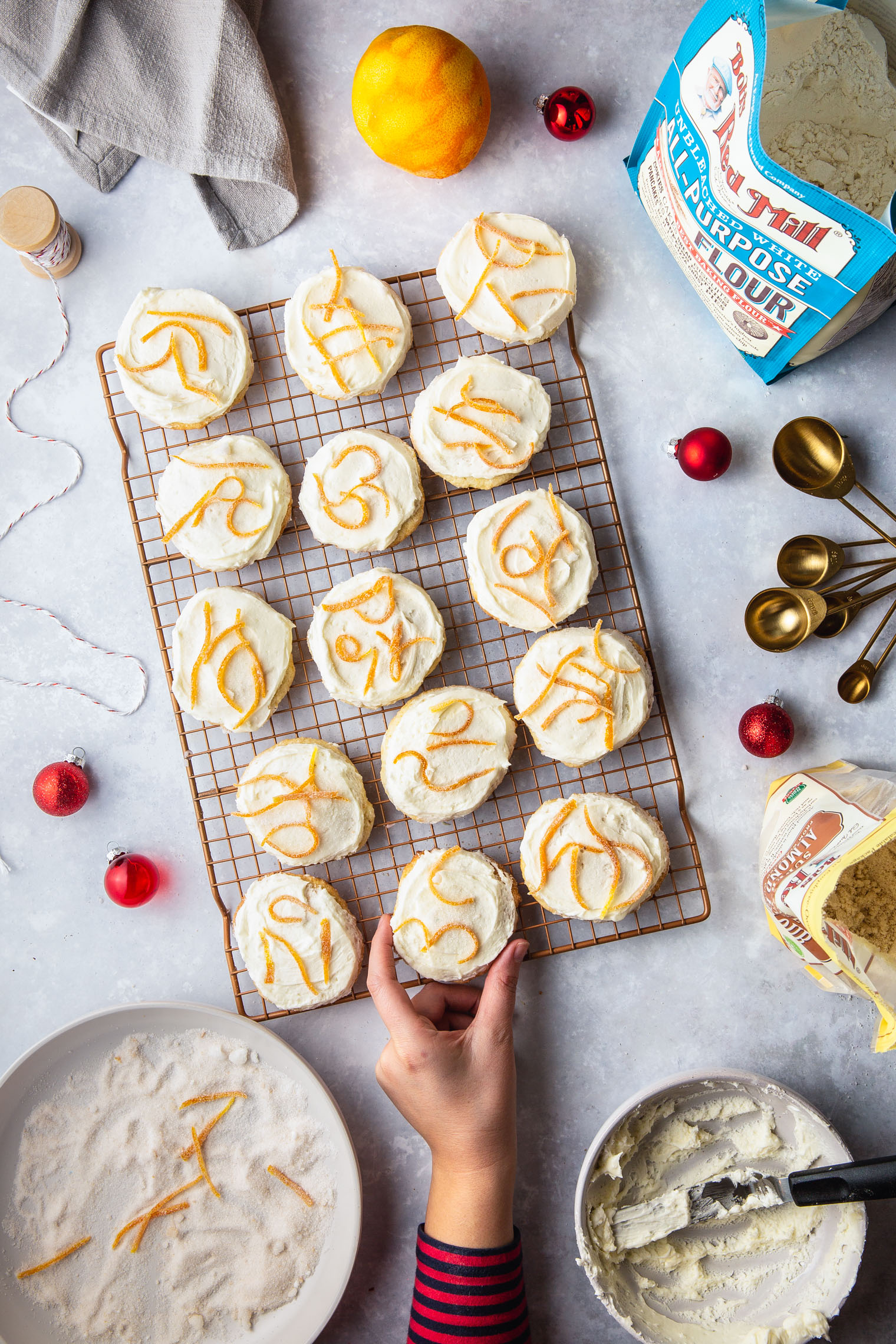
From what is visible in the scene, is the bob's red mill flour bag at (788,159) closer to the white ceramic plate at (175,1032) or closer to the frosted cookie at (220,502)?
the frosted cookie at (220,502)

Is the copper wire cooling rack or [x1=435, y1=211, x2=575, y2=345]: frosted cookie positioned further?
the copper wire cooling rack

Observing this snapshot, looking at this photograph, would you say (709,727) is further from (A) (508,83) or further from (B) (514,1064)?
(A) (508,83)

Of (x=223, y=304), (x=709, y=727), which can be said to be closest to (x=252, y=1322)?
(x=709, y=727)

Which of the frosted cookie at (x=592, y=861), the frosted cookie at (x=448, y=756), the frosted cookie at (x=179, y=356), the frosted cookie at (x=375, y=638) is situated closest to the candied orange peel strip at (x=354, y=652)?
the frosted cookie at (x=375, y=638)

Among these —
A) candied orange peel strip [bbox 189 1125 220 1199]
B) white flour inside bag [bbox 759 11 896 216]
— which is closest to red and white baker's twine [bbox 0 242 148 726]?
candied orange peel strip [bbox 189 1125 220 1199]

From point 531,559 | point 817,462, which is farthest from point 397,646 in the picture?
point 817,462

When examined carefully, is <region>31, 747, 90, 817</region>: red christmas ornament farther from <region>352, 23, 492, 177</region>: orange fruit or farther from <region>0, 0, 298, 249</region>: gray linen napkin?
<region>352, 23, 492, 177</region>: orange fruit
